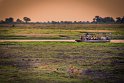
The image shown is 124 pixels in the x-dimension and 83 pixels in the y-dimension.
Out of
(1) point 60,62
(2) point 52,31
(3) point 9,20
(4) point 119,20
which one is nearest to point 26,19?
(3) point 9,20

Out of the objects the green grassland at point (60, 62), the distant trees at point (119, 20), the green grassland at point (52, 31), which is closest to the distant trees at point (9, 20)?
the green grassland at point (52, 31)

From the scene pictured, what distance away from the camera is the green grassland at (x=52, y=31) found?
2859 mm

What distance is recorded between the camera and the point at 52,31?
2.89m

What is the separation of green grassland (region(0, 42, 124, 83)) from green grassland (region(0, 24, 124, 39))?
0.32ft

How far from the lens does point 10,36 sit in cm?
286

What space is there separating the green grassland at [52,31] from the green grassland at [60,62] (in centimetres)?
10

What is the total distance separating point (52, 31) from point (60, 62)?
43cm

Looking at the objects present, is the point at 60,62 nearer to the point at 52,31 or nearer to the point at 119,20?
the point at 52,31

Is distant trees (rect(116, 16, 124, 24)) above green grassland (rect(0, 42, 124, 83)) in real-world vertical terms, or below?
above

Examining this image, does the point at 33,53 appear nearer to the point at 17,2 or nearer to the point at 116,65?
the point at 17,2

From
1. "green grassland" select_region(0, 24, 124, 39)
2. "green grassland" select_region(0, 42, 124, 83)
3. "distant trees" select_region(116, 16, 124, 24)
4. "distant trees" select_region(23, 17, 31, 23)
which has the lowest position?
"green grassland" select_region(0, 42, 124, 83)

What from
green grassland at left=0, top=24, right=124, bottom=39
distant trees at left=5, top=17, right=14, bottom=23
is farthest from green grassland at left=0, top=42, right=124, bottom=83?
distant trees at left=5, top=17, right=14, bottom=23

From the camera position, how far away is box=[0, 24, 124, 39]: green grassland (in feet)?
9.38

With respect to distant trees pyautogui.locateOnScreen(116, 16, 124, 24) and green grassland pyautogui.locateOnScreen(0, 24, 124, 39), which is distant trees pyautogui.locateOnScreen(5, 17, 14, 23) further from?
distant trees pyautogui.locateOnScreen(116, 16, 124, 24)
